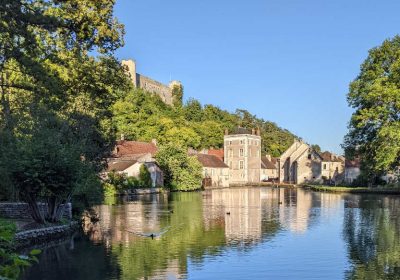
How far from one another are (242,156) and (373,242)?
79.3m

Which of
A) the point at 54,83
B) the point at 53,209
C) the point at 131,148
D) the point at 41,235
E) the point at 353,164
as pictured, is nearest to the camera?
the point at 54,83

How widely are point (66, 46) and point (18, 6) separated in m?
7.18

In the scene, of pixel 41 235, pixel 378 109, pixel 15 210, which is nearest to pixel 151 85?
pixel 378 109

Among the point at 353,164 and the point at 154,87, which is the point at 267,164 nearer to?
the point at 353,164

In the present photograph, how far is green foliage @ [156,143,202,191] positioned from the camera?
7294 cm

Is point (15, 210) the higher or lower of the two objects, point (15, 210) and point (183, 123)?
the lower

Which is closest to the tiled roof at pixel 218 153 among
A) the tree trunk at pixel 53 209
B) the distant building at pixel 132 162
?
the distant building at pixel 132 162

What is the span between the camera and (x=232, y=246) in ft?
70.2

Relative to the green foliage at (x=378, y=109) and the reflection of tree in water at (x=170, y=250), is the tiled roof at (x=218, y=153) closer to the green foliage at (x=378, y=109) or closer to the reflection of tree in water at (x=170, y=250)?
the green foliage at (x=378, y=109)

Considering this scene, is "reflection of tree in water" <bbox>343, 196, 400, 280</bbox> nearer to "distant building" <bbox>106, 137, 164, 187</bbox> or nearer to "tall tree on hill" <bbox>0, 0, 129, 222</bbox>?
"tall tree on hill" <bbox>0, 0, 129, 222</bbox>

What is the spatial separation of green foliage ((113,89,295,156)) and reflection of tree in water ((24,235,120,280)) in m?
44.6

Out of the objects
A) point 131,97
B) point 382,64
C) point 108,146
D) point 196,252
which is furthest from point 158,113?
point 196,252

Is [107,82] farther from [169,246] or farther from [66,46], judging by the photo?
[169,246]

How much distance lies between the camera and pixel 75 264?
1792cm
